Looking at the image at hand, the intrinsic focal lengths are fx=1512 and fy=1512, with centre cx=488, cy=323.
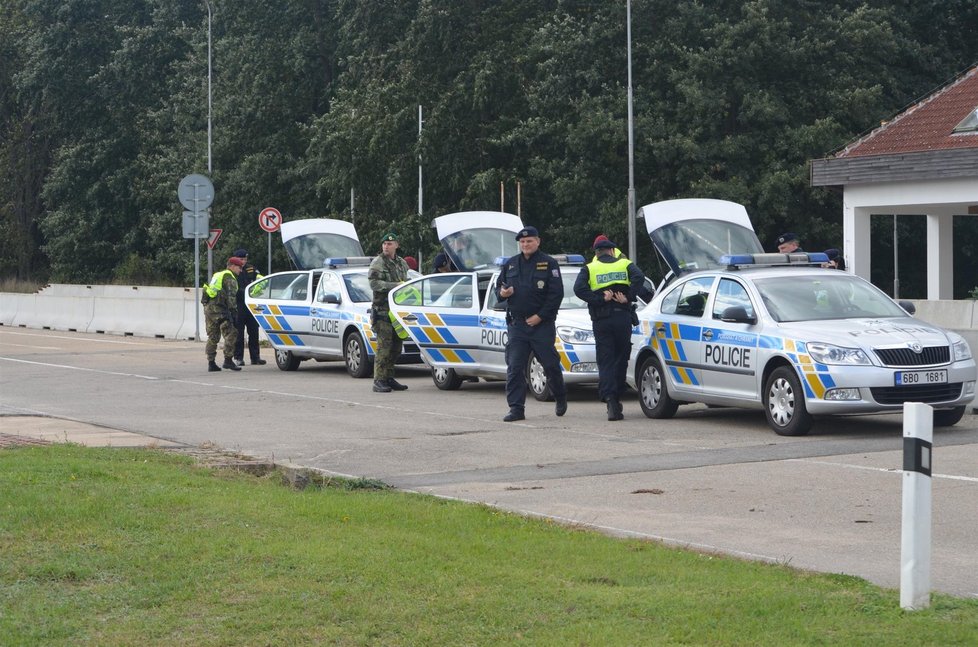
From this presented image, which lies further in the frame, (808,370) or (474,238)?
(474,238)

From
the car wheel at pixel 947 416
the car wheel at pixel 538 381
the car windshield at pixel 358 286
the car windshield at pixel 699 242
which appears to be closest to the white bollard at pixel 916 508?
the car wheel at pixel 947 416

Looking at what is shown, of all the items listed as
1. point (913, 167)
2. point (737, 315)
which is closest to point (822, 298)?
point (737, 315)

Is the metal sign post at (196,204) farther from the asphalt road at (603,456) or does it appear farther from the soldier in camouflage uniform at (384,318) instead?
the soldier in camouflage uniform at (384,318)

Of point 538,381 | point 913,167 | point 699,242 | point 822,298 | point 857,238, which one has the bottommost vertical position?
point 538,381

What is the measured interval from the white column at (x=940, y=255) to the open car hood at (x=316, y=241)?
14575mm

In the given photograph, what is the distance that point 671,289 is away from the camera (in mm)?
15391

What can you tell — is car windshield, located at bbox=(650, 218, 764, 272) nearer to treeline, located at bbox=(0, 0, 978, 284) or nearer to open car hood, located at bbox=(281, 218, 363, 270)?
open car hood, located at bbox=(281, 218, 363, 270)

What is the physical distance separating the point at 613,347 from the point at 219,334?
10123 millimetres

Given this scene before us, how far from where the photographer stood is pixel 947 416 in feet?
45.3

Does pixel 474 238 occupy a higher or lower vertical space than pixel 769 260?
higher

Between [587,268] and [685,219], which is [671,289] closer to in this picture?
[587,268]

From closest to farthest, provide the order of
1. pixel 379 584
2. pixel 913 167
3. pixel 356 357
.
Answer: pixel 379 584 < pixel 356 357 < pixel 913 167

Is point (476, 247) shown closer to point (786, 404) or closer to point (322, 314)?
point (322, 314)

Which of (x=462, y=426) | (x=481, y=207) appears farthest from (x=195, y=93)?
(x=462, y=426)
